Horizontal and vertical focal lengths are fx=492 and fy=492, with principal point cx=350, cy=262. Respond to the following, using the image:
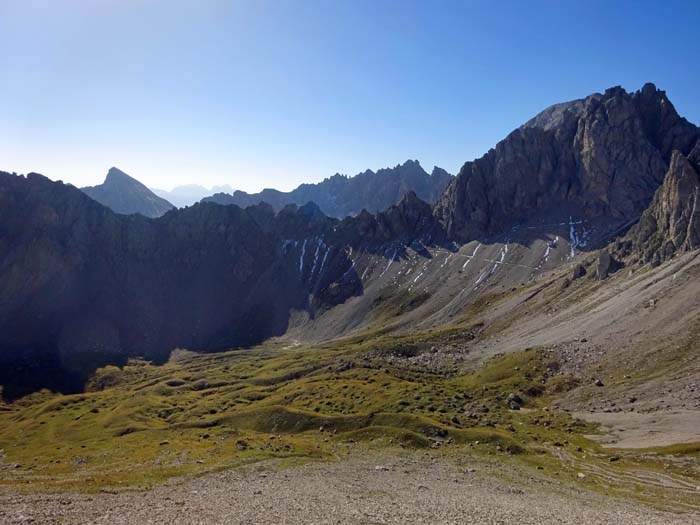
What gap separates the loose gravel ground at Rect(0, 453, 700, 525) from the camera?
1639 inches

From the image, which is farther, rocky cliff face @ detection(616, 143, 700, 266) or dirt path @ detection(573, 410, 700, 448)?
rocky cliff face @ detection(616, 143, 700, 266)

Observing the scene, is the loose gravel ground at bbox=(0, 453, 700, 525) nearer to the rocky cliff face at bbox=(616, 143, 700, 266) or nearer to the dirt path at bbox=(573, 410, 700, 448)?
the dirt path at bbox=(573, 410, 700, 448)

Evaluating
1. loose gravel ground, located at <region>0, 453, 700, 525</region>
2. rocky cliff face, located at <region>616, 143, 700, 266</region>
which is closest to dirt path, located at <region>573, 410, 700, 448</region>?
loose gravel ground, located at <region>0, 453, 700, 525</region>

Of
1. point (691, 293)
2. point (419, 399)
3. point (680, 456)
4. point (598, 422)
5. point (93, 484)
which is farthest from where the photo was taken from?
point (691, 293)

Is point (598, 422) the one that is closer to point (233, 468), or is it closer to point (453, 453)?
point (453, 453)

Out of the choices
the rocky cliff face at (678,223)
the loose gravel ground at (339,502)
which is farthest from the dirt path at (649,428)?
the rocky cliff face at (678,223)

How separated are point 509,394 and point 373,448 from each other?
165 feet

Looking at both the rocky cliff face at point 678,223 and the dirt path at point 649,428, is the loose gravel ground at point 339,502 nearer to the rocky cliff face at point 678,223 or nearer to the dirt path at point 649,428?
the dirt path at point 649,428

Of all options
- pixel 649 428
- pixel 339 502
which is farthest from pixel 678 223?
pixel 339 502

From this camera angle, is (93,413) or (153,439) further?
(93,413)

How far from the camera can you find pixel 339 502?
4772cm

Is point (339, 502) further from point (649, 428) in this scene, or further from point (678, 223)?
point (678, 223)

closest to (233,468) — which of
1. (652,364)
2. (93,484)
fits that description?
(93,484)

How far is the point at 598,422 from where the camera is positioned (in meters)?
99.6
